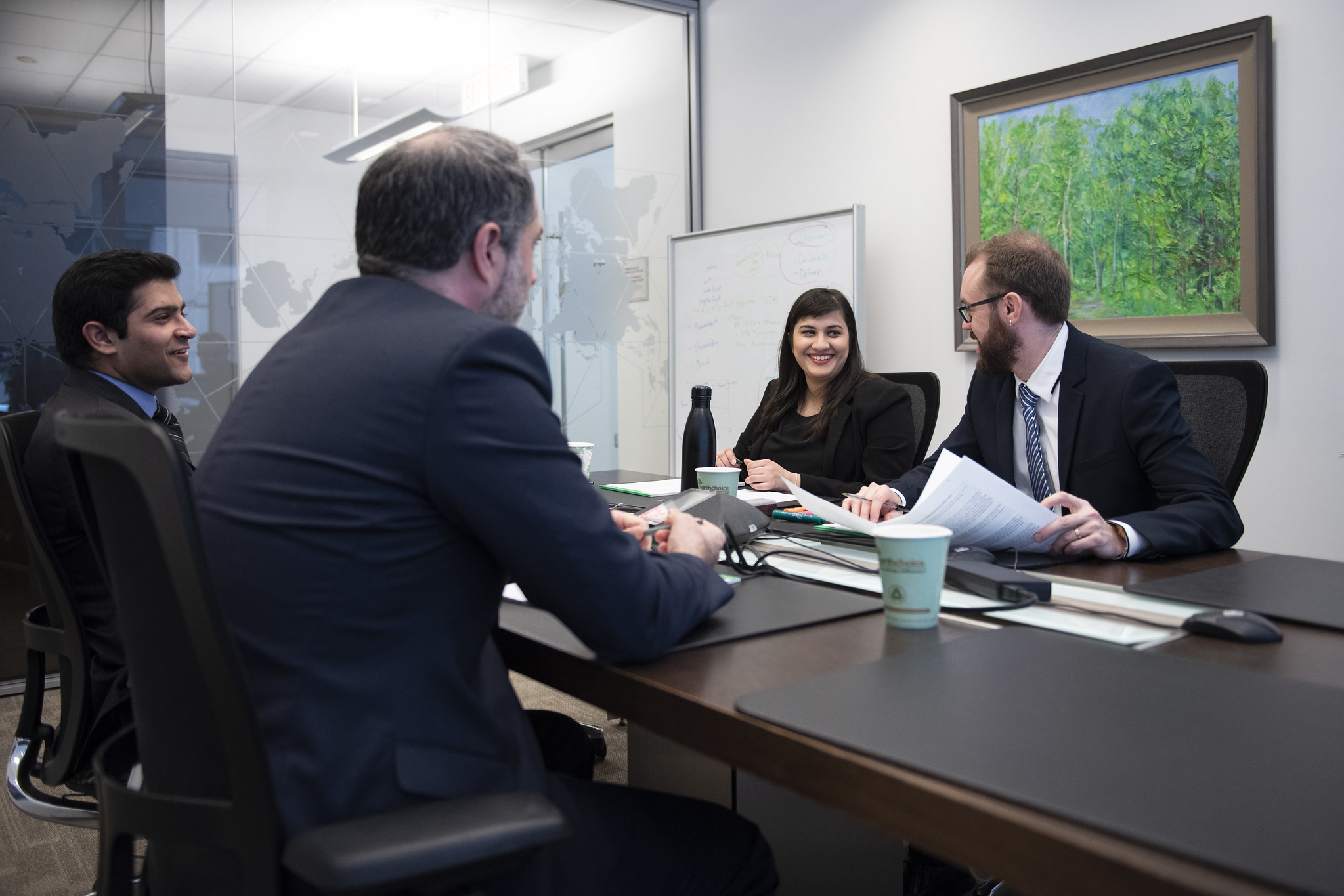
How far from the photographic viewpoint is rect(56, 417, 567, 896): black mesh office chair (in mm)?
763

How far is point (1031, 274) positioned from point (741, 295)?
2.63 m

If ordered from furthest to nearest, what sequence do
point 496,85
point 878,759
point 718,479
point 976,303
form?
point 496,85 < point 976,303 < point 718,479 < point 878,759

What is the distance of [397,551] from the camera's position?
0.93m

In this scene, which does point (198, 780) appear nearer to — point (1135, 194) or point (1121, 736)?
point (1121, 736)

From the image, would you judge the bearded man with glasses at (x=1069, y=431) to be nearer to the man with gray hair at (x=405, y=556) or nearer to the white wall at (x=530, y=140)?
the man with gray hair at (x=405, y=556)

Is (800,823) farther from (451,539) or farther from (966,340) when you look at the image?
(966,340)

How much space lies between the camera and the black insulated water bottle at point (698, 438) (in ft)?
7.47

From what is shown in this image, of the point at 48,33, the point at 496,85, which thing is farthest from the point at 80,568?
the point at 496,85

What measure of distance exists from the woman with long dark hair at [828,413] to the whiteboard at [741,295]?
110 cm

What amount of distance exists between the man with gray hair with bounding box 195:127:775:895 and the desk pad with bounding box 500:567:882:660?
0.24 ft

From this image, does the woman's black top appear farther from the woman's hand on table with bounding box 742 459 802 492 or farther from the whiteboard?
the whiteboard

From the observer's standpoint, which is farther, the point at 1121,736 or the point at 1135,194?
the point at 1135,194

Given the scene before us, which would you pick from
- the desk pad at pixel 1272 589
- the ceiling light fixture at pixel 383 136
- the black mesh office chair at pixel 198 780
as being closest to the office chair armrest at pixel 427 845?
the black mesh office chair at pixel 198 780

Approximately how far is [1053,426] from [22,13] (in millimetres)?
3695
